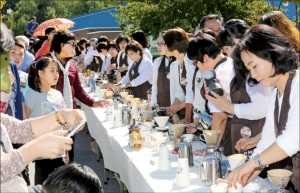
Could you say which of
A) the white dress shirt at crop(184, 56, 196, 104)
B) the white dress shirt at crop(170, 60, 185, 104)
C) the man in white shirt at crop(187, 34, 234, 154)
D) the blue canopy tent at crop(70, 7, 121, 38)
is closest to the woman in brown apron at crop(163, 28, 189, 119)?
the white dress shirt at crop(170, 60, 185, 104)

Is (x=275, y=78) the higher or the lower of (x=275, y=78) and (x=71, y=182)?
the higher

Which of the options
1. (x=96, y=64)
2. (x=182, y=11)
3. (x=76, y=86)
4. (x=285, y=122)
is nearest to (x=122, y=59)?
(x=96, y=64)

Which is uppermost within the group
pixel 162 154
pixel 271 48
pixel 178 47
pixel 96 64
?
pixel 271 48

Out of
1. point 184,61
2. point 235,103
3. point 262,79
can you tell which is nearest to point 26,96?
point 184,61

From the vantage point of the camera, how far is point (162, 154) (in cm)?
274

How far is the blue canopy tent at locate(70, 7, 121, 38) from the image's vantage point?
19703 millimetres

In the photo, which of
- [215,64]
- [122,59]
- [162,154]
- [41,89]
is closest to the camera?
[162,154]

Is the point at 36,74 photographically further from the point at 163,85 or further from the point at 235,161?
the point at 235,161

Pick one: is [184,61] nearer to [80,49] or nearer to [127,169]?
[127,169]

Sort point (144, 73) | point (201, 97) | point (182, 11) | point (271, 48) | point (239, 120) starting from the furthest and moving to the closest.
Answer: point (182, 11), point (144, 73), point (201, 97), point (239, 120), point (271, 48)

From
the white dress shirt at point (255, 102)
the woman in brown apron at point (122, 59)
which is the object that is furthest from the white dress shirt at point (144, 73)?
the white dress shirt at point (255, 102)

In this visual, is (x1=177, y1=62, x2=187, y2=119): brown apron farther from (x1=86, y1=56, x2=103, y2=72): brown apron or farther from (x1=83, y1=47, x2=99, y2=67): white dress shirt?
(x1=83, y1=47, x2=99, y2=67): white dress shirt

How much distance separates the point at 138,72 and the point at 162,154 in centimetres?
320

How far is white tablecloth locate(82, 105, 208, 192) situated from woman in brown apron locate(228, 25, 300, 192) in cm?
35
